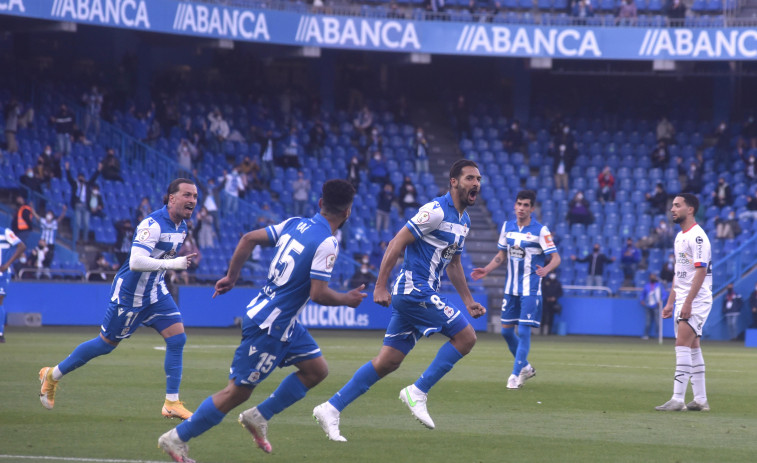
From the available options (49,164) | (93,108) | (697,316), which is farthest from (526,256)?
(93,108)

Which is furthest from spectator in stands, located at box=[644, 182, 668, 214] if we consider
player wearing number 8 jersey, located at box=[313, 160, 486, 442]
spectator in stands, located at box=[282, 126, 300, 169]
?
player wearing number 8 jersey, located at box=[313, 160, 486, 442]

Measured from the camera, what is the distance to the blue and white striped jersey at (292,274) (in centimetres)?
770

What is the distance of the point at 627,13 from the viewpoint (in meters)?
36.0

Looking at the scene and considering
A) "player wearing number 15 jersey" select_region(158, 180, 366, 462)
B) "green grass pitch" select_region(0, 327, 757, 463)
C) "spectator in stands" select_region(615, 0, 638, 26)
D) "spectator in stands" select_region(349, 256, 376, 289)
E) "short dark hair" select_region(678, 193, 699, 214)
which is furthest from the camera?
"spectator in stands" select_region(615, 0, 638, 26)

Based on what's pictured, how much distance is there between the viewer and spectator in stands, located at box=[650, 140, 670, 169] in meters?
36.3

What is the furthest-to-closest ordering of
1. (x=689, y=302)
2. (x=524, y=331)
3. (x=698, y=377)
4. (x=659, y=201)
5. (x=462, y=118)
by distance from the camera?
1. (x=462, y=118)
2. (x=659, y=201)
3. (x=524, y=331)
4. (x=698, y=377)
5. (x=689, y=302)

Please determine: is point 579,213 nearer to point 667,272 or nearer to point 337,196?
point 667,272

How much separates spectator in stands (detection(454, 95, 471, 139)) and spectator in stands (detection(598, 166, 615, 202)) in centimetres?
519

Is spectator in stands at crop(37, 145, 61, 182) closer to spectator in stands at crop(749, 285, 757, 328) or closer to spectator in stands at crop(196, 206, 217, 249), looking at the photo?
spectator in stands at crop(196, 206, 217, 249)

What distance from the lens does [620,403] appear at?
12367 millimetres

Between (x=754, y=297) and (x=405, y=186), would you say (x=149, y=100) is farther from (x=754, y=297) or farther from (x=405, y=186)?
(x=754, y=297)

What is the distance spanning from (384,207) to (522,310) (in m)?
18.7

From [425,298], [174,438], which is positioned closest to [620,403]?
[425,298]

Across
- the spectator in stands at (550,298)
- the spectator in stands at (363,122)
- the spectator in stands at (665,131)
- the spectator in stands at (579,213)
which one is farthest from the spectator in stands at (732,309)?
the spectator in stands at (363,122)
